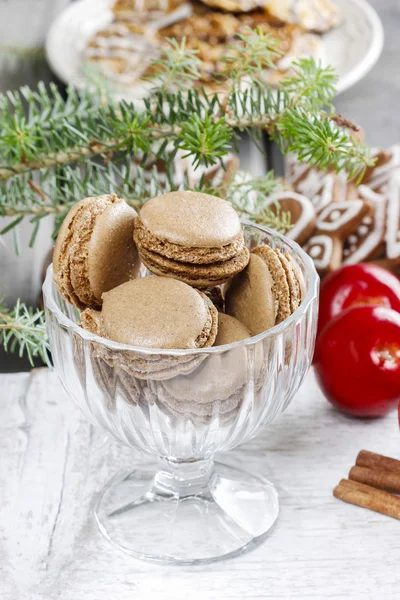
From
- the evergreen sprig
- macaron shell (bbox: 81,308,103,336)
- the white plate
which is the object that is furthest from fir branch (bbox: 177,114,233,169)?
the white plate

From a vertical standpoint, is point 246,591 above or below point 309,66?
below

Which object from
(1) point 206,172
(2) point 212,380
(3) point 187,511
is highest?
(2) point 212,380

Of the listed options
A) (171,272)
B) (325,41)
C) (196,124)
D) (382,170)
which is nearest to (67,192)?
(196,124)

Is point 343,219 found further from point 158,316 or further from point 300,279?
point 158,316

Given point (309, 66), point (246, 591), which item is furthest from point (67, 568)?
point (309, 66)

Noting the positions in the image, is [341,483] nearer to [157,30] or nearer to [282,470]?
[282,470]

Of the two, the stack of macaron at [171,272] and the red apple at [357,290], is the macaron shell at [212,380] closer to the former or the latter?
the stack of macaron at [171,272]

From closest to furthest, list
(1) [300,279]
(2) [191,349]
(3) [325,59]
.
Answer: (2) [191,349] < (1) [300,279] < (3) [325,59]
